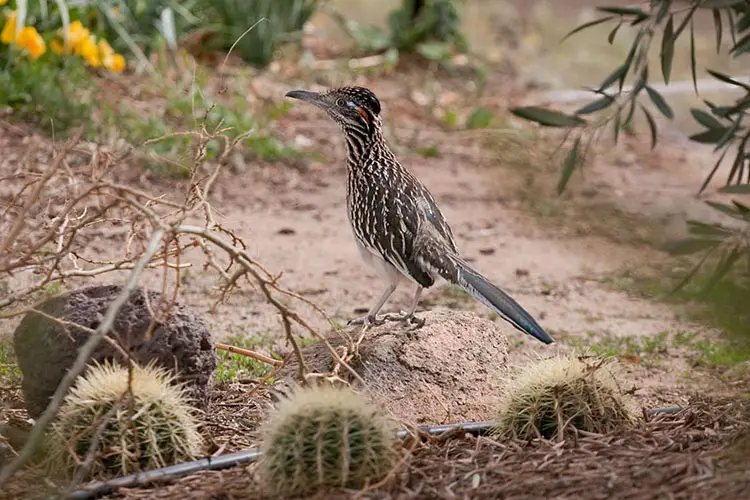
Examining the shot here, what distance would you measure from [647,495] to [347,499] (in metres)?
0.91

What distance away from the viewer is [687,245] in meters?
3.08

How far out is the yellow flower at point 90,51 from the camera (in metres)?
9.34

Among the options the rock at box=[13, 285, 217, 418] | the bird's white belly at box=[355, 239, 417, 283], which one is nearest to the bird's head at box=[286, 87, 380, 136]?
the bird's white belly at box=[355, 239, 417, 283]

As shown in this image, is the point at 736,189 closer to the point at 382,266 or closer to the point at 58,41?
the point at 382,266

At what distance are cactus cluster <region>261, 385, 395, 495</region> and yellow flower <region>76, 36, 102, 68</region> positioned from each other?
6466 mm

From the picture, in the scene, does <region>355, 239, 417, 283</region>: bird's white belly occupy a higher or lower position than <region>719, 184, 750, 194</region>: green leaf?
lower

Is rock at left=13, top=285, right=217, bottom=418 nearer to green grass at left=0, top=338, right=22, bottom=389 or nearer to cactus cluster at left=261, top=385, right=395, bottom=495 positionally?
green grass at left=0, top=338, right=22, bottom=389

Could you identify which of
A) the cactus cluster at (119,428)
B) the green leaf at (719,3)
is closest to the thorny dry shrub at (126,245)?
the cactus cluster at (119,428)

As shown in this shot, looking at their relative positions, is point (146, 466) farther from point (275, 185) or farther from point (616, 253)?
point (275, 185)

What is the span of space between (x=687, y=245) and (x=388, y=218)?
7.41 feet

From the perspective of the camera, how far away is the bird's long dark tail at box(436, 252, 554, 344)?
459 cm

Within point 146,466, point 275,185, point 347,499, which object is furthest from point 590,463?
point 275,185

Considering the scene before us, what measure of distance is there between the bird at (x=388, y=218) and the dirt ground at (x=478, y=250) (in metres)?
0.54

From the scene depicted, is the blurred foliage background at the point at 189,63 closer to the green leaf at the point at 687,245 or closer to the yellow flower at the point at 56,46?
the yellow flower at the point at 56,46
